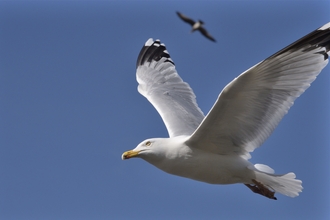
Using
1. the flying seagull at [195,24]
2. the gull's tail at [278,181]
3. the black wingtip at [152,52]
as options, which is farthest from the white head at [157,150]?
the black wingtip at [152,52]

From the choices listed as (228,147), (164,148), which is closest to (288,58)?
(228,147)

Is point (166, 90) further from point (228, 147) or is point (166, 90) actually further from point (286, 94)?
point (286, 94)

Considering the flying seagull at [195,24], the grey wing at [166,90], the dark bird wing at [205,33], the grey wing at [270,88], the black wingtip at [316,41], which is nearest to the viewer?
the dark bird wing at [205,33]

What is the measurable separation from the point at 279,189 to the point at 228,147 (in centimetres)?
95

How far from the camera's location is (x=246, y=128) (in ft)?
25.4

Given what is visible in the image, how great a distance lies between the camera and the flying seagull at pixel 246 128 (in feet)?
23.8

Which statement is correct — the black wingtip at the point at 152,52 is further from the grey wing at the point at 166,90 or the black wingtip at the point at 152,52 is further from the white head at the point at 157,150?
the white head at the point at 157,150

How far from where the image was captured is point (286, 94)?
738cm

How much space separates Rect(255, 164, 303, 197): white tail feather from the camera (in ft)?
26.2

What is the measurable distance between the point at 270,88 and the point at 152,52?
4.72 metres

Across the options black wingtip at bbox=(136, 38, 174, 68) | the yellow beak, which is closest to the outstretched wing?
the yellow beak

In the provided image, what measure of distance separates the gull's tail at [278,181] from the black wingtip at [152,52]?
3.91 meters

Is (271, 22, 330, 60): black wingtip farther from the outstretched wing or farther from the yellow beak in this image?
→ the yellow beak

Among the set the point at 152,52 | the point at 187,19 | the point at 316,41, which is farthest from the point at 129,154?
the point at 152,52
